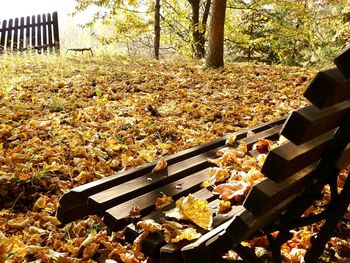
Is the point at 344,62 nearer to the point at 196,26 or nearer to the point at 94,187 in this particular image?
the point at 94,187

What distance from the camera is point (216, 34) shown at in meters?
7.05

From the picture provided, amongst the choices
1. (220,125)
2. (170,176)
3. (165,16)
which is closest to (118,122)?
(220,125)

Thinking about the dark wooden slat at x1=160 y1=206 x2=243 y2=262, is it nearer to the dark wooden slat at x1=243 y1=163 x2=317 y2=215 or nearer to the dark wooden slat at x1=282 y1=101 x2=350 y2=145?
the dark wooden slat at x1=243 y1=163 x2=317 y2=215

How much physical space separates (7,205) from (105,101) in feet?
7.89

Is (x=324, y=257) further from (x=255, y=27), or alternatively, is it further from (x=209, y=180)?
(x=255, y=27)

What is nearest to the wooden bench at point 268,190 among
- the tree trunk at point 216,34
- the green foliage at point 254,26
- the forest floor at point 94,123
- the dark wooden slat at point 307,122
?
the dark wooden slat at point 307,122

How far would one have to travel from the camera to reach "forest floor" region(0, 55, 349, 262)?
2316 millimetres

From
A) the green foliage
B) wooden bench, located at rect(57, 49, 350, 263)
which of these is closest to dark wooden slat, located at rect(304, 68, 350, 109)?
wooden bench, located at rect(57, 49, 350, 263)

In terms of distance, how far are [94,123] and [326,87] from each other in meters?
3.26

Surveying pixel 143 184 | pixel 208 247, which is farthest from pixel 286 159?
pixel 143 184

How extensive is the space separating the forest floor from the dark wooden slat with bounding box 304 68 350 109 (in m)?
1.31

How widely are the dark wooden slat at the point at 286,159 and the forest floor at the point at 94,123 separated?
1.06 metres

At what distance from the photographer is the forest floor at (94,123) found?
2.32 meters

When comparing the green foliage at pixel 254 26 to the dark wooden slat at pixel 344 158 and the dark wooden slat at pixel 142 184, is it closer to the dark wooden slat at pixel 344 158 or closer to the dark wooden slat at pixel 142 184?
the dark wooden slat at pixel 142 184
